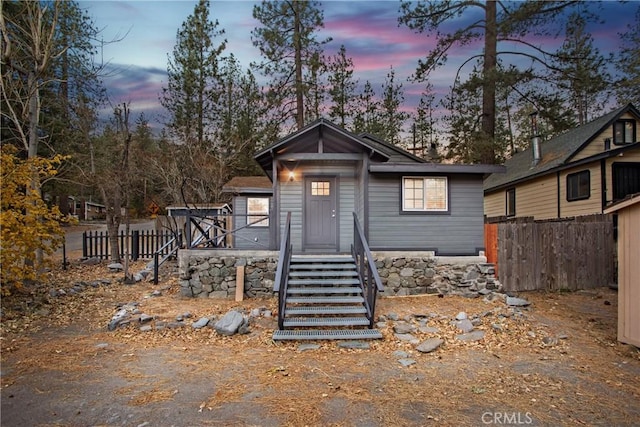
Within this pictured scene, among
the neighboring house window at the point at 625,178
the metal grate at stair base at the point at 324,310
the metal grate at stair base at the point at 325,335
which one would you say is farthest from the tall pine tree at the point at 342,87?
the metal grate at stair base at the point at 325,335

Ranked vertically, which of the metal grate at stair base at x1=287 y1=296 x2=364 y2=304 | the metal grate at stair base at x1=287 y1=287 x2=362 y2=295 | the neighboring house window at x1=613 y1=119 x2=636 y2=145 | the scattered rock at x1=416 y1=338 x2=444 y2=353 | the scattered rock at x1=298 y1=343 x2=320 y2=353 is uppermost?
the neighboring house window at x1=613 y1=119 x2=636 y2=145

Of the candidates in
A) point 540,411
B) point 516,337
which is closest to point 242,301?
point 516,337

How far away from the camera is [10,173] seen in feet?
19.8

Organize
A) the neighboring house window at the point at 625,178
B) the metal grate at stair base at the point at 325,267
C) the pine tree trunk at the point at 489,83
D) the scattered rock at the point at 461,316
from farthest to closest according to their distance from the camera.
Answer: the pine tree trunk at the point at 489,83 → the neighboring house window at the point at 625,178 → the metal grate at stair base at the point at 325,267 → the scattered rock at the point at 461,316

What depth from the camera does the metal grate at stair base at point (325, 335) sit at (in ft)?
17.5

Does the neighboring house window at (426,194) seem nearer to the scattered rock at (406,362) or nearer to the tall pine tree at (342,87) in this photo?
the scattered rock at (406,362)

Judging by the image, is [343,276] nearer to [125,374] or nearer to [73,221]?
[125,374]

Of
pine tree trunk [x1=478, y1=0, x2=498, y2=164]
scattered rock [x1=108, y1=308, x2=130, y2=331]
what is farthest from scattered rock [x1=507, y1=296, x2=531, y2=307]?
pine tree trunk [x1=478, y1=0, x2=498, y2=164]

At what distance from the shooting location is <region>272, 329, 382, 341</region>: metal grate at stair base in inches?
210

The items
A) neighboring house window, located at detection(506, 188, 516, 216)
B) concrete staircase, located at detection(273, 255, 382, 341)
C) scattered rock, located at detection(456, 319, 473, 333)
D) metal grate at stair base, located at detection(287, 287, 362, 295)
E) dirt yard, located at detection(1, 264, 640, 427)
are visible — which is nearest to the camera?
dirt yard, located at detection(1, 264, 640, 427)

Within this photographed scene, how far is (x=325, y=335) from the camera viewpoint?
543 cm

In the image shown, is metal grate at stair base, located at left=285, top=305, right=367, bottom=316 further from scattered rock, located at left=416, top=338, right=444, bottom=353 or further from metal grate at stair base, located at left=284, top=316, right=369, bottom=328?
scattered rock, located at left=416, top=338, right=444, bottom=353

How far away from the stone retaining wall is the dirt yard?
130 centimetres

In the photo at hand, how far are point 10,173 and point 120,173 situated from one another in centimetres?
443
